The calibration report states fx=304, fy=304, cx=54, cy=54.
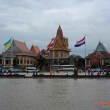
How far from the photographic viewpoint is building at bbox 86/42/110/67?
116 metres

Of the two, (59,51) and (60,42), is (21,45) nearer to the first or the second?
(59,51)

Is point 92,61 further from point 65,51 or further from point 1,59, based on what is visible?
point 1,59

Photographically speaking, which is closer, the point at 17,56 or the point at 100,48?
the point at 17,56

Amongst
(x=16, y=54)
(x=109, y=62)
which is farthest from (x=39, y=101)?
(x=109, y=62)

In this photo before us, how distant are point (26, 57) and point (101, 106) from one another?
331ft

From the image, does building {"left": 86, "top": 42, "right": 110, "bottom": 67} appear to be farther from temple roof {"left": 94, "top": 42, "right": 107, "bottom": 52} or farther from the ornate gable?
the ornate gable

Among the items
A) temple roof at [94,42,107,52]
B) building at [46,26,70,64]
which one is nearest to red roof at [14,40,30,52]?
building at [46,26,70,64]

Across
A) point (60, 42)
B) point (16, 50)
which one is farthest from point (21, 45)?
point (60, 42)

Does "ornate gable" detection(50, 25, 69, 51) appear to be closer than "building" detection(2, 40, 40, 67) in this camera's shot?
No

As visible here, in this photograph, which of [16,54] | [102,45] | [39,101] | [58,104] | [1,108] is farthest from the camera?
[102,45]

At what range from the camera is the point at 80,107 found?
15.6 meters

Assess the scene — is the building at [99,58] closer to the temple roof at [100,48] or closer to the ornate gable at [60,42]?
the temple roof at [100,48]

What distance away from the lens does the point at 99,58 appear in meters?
117

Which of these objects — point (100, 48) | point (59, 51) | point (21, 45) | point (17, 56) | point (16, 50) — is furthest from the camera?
point (100, 48)
